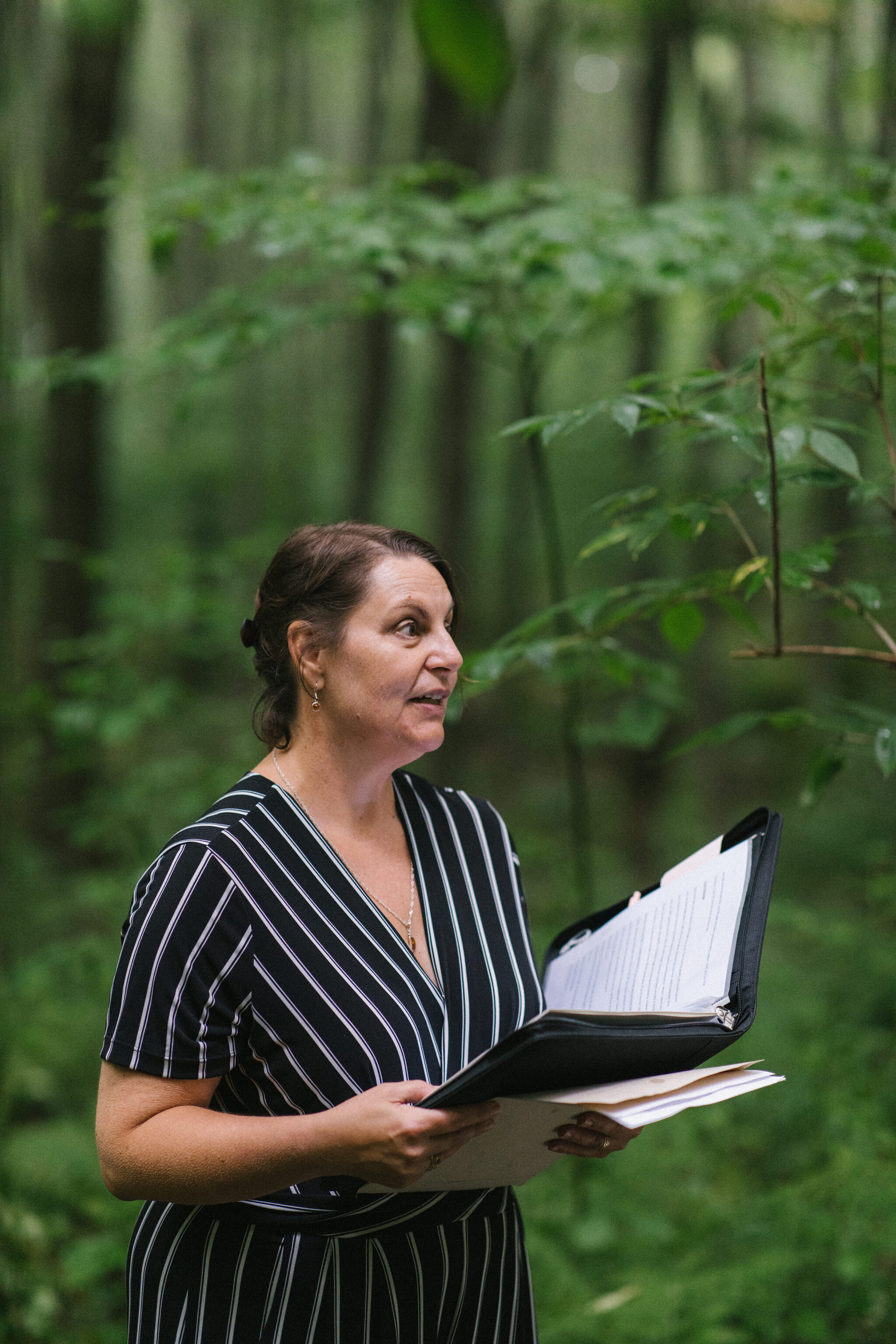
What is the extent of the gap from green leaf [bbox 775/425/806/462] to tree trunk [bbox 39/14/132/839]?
380 centimetres

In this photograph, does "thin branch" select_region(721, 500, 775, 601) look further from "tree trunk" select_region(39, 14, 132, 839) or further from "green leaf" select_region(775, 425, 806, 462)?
"tree trunk" select_region(39, 14, 132, 839)

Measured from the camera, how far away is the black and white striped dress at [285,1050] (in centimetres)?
135

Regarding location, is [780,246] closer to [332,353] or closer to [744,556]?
[744,556]

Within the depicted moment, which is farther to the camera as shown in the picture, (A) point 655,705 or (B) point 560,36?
(B) point 560,36

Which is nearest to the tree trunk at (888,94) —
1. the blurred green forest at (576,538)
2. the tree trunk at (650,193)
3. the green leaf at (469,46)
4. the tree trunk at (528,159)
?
the blurred green forest at (576,538)

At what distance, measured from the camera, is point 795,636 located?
13508mm

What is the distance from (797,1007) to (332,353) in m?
17.1

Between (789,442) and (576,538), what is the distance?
10.1 m

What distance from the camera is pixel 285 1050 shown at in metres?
1.40

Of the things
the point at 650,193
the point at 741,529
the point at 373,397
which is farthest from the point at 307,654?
the point at 373,397

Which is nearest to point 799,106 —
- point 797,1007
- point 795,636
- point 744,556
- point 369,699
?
point 795,636

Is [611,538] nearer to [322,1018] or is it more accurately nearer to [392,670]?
[392,670]

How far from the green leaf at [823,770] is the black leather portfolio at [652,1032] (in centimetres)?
37

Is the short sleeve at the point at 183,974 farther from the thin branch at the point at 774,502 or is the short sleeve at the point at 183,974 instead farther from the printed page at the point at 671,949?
the thin branch at the point at 774,502
